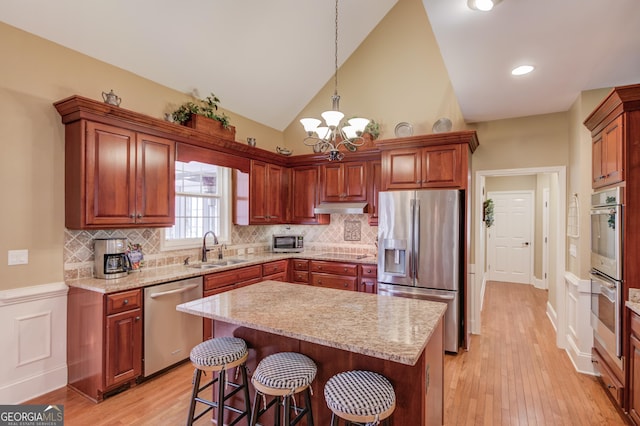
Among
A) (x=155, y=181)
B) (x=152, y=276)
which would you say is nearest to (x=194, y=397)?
(x=152, y=276)

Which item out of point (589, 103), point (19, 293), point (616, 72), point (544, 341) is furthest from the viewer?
point (544, 341)

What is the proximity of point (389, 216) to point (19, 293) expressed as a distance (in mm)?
3553

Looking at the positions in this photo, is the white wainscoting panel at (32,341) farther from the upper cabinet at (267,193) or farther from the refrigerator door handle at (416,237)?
the refrigerator door handle at (416,237)

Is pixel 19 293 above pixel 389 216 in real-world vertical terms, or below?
below

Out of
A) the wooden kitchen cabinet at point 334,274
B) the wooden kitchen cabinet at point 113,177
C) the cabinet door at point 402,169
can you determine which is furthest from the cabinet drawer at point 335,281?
the wooden kitchen cabinet at point 113,177

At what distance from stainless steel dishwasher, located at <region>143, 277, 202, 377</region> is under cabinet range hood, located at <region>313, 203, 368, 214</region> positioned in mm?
2059

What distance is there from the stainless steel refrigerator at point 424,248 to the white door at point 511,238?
454cm

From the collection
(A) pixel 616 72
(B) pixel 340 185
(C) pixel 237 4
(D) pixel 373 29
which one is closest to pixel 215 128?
(C) pixel 237 4

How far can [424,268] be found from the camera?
3.61 metres

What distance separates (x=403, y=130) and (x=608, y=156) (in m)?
2.25

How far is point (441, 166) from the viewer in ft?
12.0

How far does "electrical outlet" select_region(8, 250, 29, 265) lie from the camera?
2.51m

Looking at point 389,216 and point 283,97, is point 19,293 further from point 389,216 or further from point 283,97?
point 283,97

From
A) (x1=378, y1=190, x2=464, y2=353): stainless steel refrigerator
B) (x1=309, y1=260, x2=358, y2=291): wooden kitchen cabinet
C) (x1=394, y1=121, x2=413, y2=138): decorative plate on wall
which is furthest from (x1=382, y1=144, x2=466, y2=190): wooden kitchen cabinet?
(x1=309, y1=260, x2=358, y2=291): wooden kitchen cabinet
